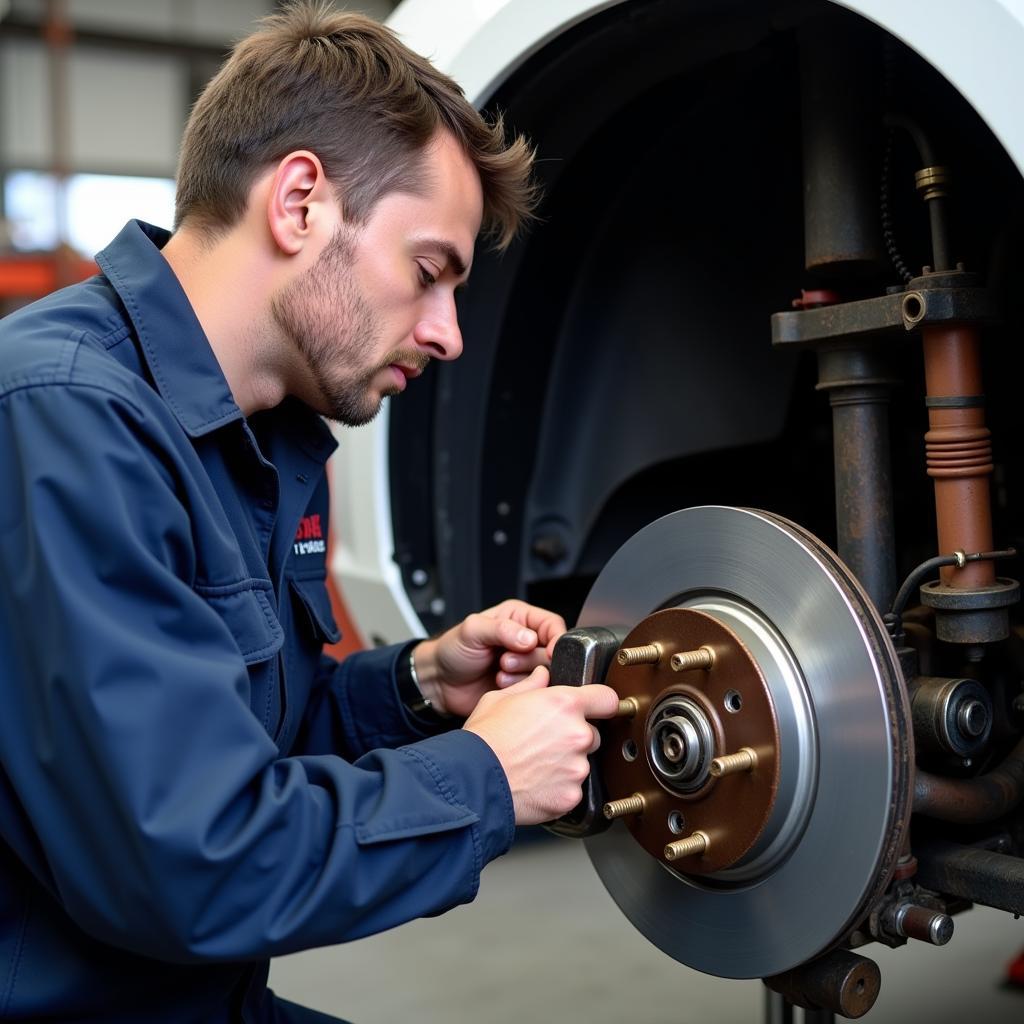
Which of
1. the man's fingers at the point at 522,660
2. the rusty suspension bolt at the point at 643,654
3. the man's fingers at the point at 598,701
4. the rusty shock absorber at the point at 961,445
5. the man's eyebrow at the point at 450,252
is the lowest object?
the man's fingers at the point at 522,660

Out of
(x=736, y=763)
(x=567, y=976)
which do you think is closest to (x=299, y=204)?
(x=736, y=763)

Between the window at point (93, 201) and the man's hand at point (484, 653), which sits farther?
the window at point (93, 201)

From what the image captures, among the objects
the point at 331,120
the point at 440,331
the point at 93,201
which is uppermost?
the point at 93,201

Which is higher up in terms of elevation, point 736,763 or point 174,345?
point 174,345

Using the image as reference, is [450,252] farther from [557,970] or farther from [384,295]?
[557,970]

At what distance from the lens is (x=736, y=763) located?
72 centimetres

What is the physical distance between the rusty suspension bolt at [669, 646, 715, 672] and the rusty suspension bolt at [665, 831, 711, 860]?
0.11m

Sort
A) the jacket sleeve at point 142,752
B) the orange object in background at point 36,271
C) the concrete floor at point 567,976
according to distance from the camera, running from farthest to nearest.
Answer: the orange object in background at point 36,271 → the concrete floor at point 567,976 → the jacket sleeve at point 142,752

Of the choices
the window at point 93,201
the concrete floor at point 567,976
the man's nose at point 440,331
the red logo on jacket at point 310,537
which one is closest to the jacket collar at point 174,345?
the man's nose at point 440,331

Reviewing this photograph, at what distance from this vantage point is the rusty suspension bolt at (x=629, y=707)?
0.78 m

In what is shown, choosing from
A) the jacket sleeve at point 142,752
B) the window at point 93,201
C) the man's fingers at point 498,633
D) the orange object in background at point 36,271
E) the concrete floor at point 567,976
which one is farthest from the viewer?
the window at point 93,201

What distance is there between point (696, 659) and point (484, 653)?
0.98 ft

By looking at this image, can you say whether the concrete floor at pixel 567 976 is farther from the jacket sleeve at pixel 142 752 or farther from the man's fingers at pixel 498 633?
the jacket sleeve at pixel 142 752

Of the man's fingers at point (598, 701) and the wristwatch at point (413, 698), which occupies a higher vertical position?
the man's fingers at point (598, 701)
